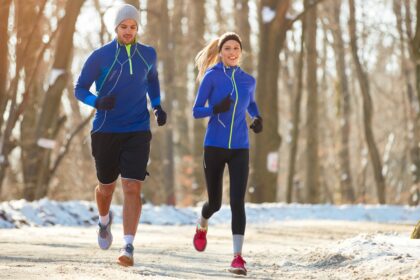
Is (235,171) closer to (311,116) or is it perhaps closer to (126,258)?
(126,258)

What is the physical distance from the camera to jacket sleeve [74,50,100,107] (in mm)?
8297

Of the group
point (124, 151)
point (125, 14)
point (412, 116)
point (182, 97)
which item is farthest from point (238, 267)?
point (182, 97)

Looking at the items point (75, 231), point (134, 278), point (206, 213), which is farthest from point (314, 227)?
point (134, 278)

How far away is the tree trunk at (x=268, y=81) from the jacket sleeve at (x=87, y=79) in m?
14.8

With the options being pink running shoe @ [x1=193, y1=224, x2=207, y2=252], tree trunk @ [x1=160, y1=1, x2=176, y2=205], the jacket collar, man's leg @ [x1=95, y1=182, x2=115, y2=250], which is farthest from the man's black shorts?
tree trunk @ [x1=160, y1=1, x2=176, y2=205]

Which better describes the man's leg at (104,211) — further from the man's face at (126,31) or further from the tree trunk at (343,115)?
the tree trunk at (343,115)

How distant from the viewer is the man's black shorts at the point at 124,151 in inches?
328

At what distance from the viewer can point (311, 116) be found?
3147 cm

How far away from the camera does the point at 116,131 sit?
835 cm

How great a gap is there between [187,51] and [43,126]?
14429 millimetres

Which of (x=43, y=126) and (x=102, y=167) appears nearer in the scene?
(x=102, y=167)

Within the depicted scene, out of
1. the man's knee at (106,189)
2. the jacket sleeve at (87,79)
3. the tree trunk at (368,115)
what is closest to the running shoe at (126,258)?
the man's knee at (106,189)

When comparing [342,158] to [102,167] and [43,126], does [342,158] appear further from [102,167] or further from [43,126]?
[102,167]

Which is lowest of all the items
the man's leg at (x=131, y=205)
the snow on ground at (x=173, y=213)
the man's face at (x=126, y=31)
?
the snow on ground at (x=173, y=213)
